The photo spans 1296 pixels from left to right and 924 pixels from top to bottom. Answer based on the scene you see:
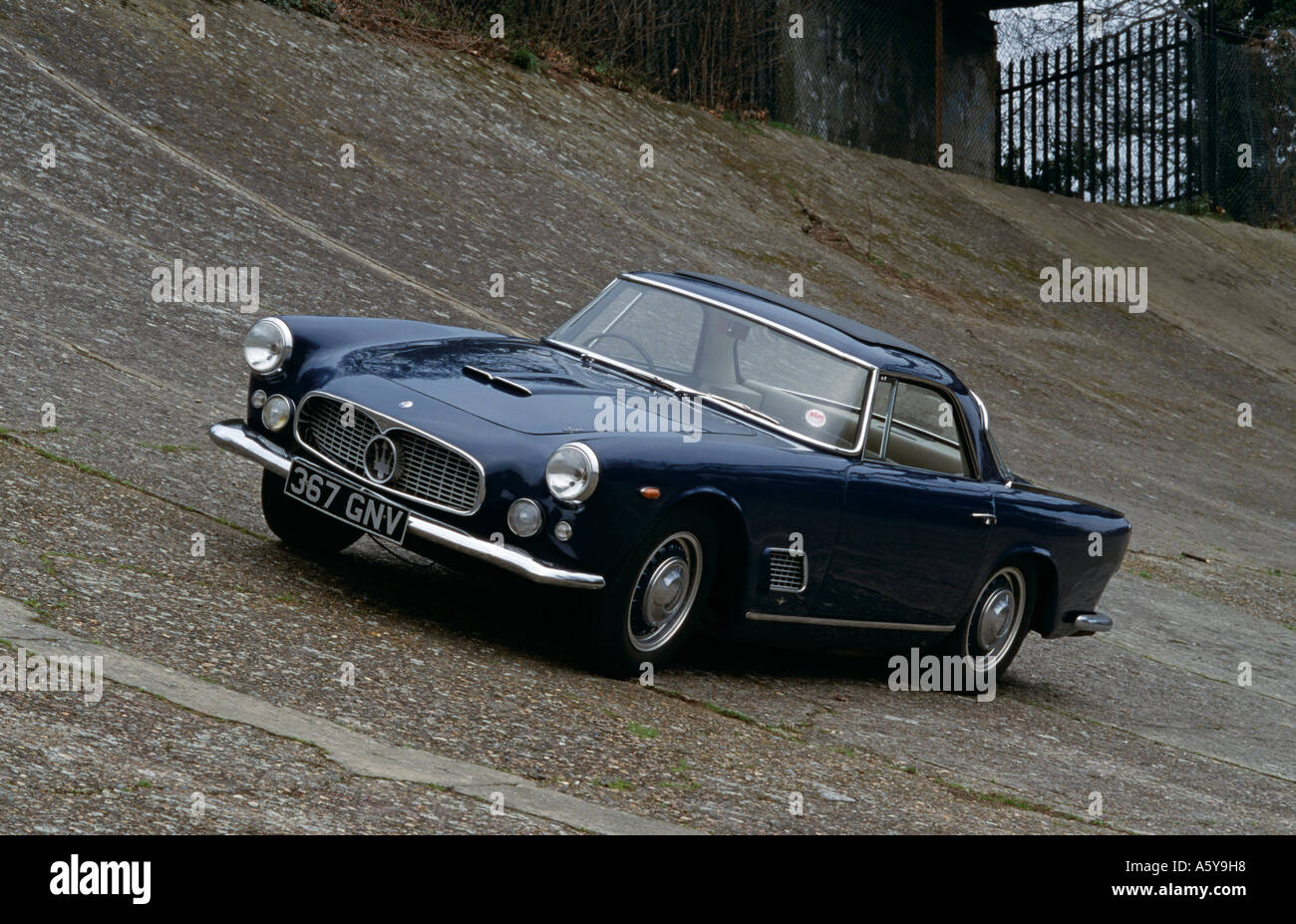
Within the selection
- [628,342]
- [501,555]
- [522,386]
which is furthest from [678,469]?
[628,342]

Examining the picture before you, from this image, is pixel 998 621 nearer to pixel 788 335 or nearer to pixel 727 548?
pixel 788 335

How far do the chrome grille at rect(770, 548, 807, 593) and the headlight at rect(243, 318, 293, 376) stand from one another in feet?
6.98

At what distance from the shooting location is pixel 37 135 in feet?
40.3

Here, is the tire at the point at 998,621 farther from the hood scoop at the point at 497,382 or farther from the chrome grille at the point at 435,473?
the chrome grille at the point at 435,473

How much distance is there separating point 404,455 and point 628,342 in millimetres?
1560

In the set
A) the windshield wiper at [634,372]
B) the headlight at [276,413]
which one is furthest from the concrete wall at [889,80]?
the headlight at [276,413]

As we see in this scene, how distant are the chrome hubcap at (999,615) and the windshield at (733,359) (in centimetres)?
139

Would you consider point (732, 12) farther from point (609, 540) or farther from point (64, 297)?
point (609, 540)

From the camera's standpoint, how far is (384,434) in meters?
5.56
